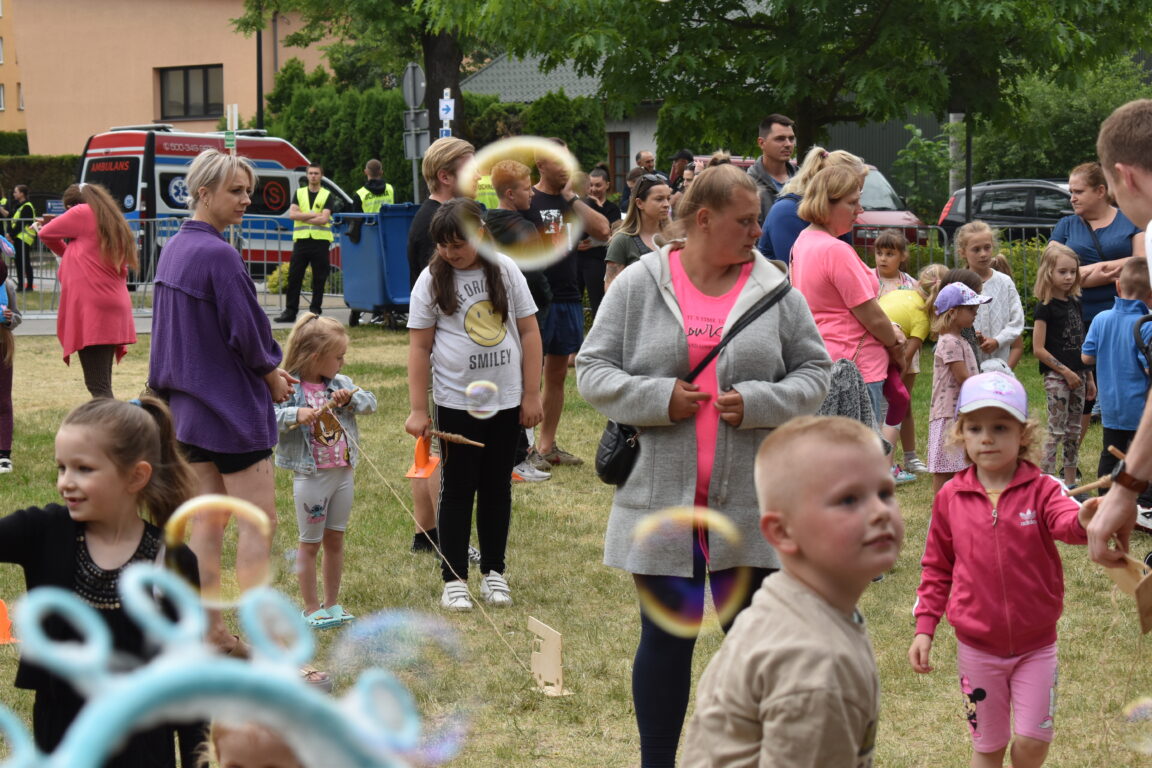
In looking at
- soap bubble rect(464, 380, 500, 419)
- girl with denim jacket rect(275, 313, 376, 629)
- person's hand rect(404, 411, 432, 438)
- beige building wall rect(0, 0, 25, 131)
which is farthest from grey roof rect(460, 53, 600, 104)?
girl with denim jacket rect(275, 313, 376, 629)

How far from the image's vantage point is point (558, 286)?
8.90 metres

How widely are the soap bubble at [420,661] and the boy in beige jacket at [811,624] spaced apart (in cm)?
238

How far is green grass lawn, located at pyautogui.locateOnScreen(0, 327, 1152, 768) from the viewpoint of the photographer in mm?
4609

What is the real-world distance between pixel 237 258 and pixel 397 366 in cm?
911

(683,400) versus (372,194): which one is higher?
(372,194)

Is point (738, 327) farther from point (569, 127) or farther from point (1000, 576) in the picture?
point (569, 127)

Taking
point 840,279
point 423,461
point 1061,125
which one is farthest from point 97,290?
point 1061,125

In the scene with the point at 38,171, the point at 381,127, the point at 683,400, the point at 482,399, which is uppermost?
the point at 381,127

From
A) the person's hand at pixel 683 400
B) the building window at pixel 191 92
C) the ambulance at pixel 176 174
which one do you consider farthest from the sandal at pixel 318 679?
the building window at pixel 191 92

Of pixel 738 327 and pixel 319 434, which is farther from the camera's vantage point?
pixel 319 434

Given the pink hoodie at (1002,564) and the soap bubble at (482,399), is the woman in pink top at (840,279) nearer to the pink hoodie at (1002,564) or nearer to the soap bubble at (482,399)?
the soap bubble at (482,399)

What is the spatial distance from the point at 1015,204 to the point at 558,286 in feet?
49.4

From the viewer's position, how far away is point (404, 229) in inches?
636

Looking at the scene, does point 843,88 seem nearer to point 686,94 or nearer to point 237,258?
point 686,94
